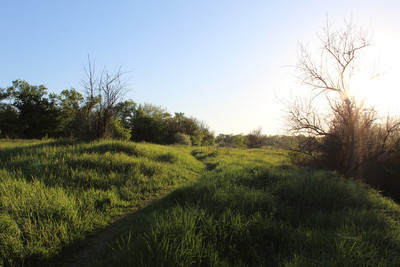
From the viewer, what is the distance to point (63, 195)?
3.50 m

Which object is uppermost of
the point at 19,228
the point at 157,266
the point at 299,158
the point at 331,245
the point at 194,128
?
the point at 194,128

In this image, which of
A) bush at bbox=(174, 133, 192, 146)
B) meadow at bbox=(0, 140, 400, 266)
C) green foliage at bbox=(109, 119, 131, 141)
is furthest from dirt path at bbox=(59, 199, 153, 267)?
bush at bbox=(174, 133, 192, 146)

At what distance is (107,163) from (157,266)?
5.16 meters

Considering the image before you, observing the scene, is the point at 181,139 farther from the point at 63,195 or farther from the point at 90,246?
the point at 90,246

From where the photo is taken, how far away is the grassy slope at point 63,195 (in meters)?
2.38

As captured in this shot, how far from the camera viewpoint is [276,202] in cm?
369

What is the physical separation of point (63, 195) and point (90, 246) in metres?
1.45

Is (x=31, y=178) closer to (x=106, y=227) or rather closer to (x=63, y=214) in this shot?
(x=63, y=214)

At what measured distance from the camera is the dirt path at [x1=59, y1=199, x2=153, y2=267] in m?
2.30

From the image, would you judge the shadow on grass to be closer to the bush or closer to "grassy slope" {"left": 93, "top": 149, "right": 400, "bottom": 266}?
"grassy slope" {"left": 93, "top": 149, "right": 400, "bottom": 266}

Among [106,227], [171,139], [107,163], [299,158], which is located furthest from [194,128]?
[106,227]

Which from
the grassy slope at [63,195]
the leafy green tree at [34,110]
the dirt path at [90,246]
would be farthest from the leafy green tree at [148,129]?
the dirt path at [90,246]

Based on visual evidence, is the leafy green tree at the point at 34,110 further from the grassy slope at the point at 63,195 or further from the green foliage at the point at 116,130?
the grassy slope at the point at 63,195

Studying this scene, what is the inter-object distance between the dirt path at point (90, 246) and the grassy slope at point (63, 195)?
0.14 meters
